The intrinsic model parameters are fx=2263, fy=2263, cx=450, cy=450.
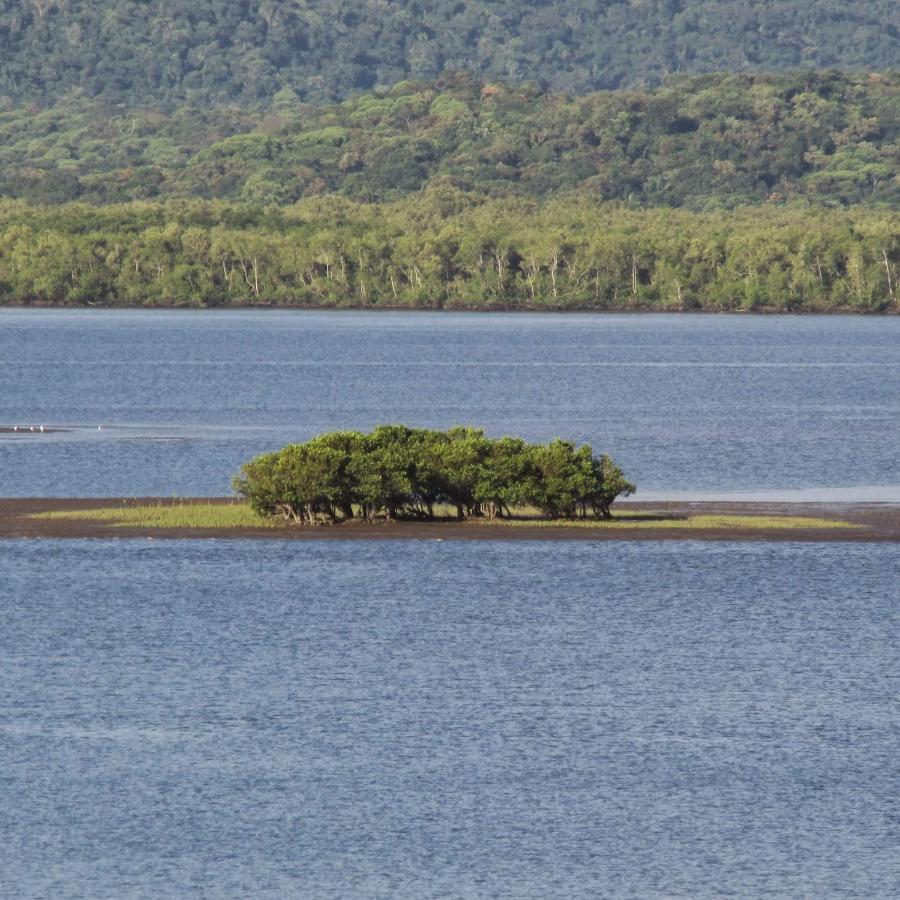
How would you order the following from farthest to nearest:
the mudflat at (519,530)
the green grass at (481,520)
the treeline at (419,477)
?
1. the green grass at (481,520)
2. the treeline at (419,477)
3. the mudflat at (519,530)

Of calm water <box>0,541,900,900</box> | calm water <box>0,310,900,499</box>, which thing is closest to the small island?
calm water <box>0,541,900,900</box>

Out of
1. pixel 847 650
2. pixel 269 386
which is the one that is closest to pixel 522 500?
pixel 847 650

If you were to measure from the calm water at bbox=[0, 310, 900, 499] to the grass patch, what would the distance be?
505 centimetres

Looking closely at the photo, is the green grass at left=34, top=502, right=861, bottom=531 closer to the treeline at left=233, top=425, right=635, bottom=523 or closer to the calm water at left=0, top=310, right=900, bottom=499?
the treeline at left=233, top=425, right=635, bottom=523

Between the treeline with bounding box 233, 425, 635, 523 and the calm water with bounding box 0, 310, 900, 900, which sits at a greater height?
the treeline with bounding box 233, 425, 635, 523

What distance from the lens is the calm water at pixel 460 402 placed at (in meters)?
66.1

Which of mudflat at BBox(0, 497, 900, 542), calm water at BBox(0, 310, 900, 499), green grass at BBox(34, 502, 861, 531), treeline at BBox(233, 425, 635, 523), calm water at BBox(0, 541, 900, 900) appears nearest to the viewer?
calm water at BBox(0, 541, 900, 900)

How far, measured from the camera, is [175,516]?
51.4m

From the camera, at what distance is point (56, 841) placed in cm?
→ 2367

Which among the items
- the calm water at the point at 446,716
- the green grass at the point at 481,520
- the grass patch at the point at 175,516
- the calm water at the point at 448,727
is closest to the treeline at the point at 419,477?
the green grass at the point at 481,520

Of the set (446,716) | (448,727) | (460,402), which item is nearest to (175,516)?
(446,716)

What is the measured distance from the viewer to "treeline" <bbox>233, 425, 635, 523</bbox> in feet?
161

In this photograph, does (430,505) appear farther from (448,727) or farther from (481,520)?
(448,727)

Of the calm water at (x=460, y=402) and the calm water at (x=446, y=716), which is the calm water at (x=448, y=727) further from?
the calm water at (x=460, y=402)
